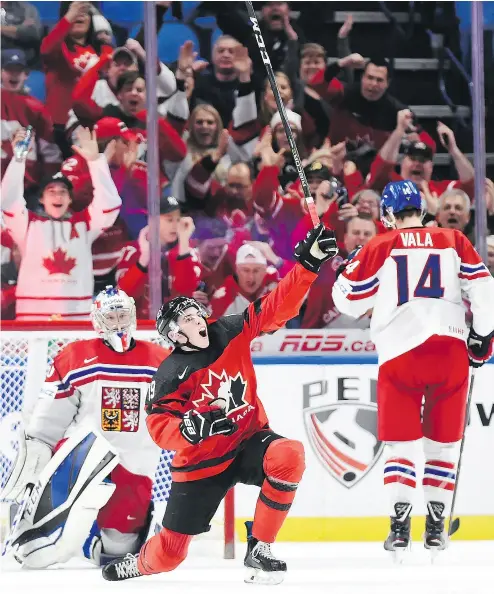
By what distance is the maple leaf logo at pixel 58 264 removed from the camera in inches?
183

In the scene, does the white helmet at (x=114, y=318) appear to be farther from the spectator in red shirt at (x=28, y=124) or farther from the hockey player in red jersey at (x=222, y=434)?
the spectator in red shirt at (x=28, y=124)

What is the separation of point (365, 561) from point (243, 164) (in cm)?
201

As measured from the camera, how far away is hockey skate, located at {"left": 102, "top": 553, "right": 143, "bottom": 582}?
123 inches

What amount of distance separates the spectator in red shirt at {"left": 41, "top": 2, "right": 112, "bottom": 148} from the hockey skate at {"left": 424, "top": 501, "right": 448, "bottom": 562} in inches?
93.2

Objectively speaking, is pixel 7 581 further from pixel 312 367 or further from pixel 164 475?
pixel 312 367

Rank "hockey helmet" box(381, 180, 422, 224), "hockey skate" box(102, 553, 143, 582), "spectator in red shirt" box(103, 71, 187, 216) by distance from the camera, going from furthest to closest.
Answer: "spectator in red shirt" box(103, 71, 187, 216)
"hockey helmet" box(381, 180, 422, 224)
"hockey skate" box(102, 553, 143, 582)

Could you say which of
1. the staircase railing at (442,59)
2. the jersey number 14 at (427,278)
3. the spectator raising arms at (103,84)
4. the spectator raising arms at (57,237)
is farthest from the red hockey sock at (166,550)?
the staircase railing at (442,59)

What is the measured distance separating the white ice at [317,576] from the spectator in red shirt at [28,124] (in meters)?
1.90

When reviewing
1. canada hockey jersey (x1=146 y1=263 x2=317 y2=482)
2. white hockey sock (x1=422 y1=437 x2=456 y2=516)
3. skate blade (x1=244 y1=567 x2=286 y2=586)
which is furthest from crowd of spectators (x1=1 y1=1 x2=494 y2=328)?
skate blade (x1=244 y1=567 x2=286 y2=586)

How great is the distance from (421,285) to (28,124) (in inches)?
84.2

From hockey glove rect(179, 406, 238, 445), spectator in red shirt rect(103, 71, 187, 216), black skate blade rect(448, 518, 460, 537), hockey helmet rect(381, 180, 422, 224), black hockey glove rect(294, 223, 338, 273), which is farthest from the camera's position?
spectator in red shirt rect(103, 71, 187, 216)

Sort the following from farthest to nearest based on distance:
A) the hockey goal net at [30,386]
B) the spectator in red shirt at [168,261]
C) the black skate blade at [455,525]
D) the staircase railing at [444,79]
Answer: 1. the staircase railing at [444,79]
2. the spectator in red shirt at [168,261]
3. the black skate blade at [455,525]
4. the hockey goal net at [30,386]

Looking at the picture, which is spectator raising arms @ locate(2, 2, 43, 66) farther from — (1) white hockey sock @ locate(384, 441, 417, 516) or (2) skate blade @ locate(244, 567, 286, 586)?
(2) skate blade @ locate(244, 567, 286, 586)

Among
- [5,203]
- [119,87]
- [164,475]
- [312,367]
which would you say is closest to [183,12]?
[119,87]
